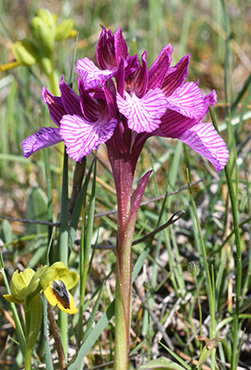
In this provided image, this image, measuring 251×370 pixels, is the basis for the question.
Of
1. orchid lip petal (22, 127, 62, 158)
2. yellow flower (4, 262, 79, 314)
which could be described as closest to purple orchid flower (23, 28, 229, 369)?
orchid lip petal (22, 127, 62, 158)

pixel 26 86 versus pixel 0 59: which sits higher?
pixel 0 59

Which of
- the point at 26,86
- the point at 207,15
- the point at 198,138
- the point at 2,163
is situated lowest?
the point at 198,138

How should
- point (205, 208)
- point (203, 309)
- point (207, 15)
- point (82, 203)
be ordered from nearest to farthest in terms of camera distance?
point (82, 203)
point (203, 309)
point (205, 208)
point (207, 15)

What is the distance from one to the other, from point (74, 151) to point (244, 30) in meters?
2.88

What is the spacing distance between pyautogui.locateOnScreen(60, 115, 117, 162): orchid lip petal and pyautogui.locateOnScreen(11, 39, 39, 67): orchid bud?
1.10 meters

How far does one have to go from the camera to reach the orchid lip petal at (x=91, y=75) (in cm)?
87

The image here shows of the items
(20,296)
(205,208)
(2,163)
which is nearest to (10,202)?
(2,163)

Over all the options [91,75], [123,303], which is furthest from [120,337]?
[91,75]

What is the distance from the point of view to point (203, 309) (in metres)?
1.50

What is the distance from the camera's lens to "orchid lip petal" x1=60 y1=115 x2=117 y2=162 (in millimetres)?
829

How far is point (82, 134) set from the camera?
2.83 feet

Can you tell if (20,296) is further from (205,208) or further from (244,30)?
(244,30)

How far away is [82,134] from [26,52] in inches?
46.2

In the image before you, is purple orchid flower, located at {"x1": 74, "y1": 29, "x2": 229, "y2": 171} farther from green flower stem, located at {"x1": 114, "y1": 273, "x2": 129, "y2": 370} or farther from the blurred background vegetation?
green flower stem, located at {"x1": 114, "y1": 273, "x2": 129, "y2": 370}
